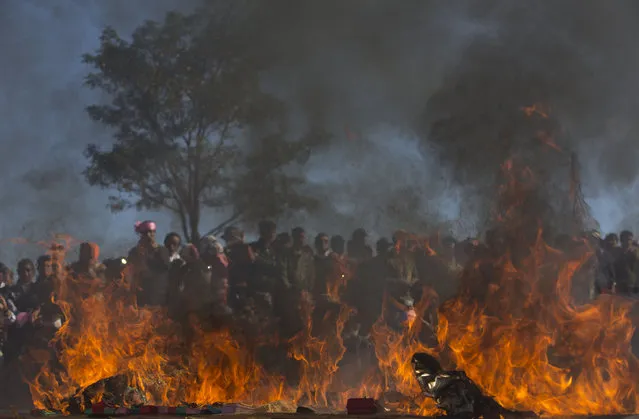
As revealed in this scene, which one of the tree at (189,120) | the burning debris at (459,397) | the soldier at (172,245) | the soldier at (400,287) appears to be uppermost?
the tree at (189,120)

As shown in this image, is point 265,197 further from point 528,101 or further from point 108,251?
point 528,101

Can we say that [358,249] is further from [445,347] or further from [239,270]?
[445,347]

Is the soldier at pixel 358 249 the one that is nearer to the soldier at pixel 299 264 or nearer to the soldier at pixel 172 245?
the soldier at pixel 299 264

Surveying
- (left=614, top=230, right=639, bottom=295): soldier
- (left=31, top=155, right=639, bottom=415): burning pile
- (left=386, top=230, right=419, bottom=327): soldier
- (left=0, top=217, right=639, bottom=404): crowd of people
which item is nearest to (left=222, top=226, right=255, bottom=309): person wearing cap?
(left=0, top=217, right=639, bottom=404): crowd of people

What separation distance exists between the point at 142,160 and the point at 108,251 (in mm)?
1493

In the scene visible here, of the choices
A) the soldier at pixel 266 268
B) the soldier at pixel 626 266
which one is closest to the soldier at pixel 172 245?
the soldier at pixel 266 268

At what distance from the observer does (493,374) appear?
24.9 feet

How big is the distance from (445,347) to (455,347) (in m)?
0.39

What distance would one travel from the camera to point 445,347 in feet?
27.3

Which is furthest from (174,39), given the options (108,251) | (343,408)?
(343,408)

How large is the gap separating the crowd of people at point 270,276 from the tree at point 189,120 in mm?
1170

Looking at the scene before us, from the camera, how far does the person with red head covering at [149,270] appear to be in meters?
9.65

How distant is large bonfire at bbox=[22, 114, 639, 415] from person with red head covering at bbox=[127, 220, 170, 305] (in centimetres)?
21

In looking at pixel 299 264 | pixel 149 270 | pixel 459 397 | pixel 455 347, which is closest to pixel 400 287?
pixel 299 264
